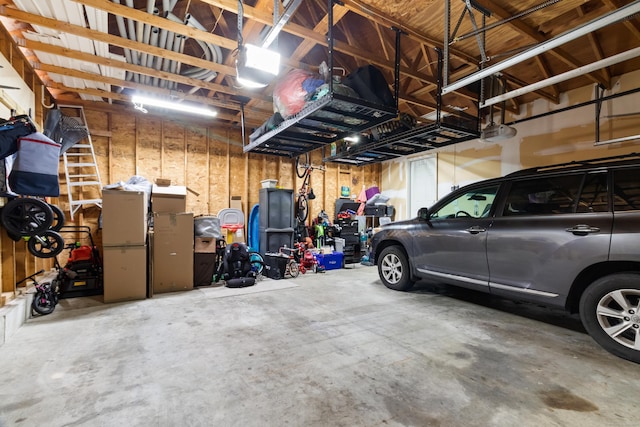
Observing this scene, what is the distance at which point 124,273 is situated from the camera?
3.67 metres

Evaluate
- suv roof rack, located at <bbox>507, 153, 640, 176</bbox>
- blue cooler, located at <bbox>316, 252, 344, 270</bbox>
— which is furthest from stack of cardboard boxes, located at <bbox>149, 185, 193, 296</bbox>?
suv roof rack, located at <bbox>507, 153, 640, 176</bbox>

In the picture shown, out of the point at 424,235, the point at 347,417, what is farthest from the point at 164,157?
the point at 347,417

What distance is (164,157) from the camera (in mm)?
6039

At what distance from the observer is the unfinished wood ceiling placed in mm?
2877

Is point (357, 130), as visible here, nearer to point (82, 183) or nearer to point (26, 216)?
point (26, 216)

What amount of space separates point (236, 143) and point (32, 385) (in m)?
5.85

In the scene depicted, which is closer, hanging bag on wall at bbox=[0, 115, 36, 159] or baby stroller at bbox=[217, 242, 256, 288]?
hanging bag on wall at bbox=[0, 115, 36, 159]

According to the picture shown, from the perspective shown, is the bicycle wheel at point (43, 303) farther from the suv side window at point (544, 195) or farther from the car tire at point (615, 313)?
the car tire at point (615, 313)

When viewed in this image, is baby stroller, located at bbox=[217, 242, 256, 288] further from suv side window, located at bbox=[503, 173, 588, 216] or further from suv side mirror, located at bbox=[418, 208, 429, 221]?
suv side window, located at bbox=[503, 173, 588, 216]

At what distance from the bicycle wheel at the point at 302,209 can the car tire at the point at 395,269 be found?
310cm

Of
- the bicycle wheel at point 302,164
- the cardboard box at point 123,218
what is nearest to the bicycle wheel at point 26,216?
the cardboard box at point 123,218

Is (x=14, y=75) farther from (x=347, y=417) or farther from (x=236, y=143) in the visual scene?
(x=347, y=417)

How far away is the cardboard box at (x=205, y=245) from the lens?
14.5 feet

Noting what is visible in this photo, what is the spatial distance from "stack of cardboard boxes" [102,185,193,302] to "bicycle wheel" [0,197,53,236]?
1.91 ft
